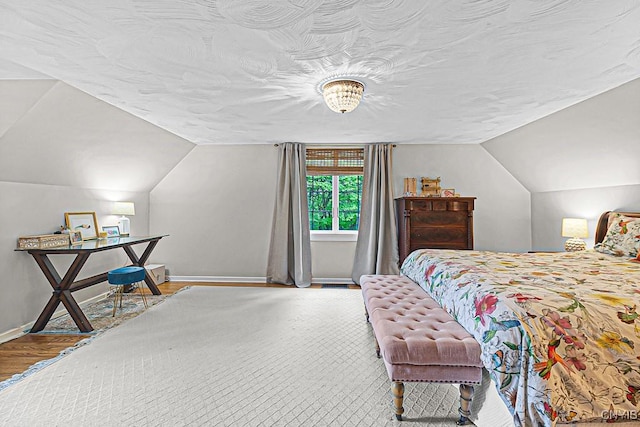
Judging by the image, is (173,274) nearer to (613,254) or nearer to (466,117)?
(466,117)

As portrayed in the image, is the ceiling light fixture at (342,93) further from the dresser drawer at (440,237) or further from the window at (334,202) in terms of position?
the window at (334,202)

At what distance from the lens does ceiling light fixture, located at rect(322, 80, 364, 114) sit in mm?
2398

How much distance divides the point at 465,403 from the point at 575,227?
318cm

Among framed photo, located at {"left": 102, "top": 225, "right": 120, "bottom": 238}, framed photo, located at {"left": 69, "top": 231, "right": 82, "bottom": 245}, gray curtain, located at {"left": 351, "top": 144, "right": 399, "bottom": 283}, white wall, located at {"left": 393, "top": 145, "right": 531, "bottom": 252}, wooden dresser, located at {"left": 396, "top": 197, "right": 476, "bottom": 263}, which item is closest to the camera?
framed photo, located at {"left": 69, "top": 231, "right": 82, "bottom": 245}

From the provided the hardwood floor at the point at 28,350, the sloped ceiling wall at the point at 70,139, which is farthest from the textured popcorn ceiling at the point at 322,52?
the hardwood floor at the point at 28,350

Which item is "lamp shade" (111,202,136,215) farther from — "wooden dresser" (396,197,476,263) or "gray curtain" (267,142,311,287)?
"wooden dresser" (396,197,476,263)

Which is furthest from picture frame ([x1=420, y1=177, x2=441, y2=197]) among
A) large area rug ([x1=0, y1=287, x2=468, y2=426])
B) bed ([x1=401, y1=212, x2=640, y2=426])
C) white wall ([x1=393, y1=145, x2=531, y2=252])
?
bed ([x1=401, y1=212, x2=640, y2=426])

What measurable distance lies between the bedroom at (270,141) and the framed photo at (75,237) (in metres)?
0.22

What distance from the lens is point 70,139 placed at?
2.94 meters

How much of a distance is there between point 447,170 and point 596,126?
6.34 ft

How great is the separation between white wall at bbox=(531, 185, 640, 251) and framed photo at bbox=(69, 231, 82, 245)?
6.04m

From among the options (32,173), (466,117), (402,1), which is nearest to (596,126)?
(466,117)


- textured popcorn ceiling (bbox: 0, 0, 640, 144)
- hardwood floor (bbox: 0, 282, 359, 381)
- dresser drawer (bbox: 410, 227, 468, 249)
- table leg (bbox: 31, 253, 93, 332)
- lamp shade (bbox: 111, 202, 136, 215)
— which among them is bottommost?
hardwood floor (bbox: 0, 282, 359, 381)

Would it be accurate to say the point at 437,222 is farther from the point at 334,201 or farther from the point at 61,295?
the point at 61,295
